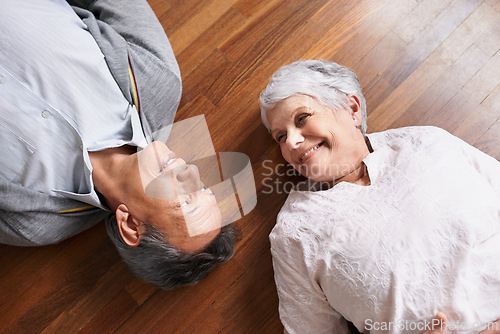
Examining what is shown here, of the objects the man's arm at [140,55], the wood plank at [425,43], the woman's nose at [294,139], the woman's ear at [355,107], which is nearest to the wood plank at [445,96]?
the wood plank at [425,43]

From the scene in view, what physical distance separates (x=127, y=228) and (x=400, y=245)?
939mm

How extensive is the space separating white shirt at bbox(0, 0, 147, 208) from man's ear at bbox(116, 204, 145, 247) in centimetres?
14

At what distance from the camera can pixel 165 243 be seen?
4.14ft

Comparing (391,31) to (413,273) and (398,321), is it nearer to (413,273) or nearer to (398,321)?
(413,273)

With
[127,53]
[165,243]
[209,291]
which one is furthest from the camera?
[209,291]

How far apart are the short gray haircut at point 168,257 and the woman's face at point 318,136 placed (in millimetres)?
412

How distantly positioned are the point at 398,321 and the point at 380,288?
4.4 inches

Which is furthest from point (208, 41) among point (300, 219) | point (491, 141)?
point (491, 141)

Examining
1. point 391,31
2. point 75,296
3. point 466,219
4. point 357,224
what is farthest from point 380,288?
point 75,296

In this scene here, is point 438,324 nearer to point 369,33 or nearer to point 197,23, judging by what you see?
point 369,33

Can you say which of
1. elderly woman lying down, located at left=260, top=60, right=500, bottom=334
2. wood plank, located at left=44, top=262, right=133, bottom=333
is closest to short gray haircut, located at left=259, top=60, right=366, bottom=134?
elderly woman lying down, located at left=260, top=60, right=500, bottom=334

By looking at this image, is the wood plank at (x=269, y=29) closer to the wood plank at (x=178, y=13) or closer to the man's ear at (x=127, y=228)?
the wood plank at (x=178, y=13)

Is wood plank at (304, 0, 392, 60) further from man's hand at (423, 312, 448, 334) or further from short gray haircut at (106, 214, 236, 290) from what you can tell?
man's hand at (423, 312, 448, 334)

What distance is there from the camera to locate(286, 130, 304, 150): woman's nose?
1.28 meters
